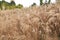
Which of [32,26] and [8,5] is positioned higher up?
[8,5]

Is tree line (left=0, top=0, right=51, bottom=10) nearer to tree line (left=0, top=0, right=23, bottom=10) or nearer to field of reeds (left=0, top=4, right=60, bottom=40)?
tree line (left=0, top=0, right=23, bottom=10)

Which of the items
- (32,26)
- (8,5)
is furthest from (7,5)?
(32,26)

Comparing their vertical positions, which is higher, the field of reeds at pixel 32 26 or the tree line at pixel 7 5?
the tree line at pixel 7 5

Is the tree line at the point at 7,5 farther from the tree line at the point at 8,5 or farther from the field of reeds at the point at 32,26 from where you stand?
the field of reeds at the point at 32,26

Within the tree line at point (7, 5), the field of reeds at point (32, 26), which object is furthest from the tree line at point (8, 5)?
the field of reeds at point (32, 26)

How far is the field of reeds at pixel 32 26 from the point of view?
3.45 meters

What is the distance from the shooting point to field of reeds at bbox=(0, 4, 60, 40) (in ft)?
11.3

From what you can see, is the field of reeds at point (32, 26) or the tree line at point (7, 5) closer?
the field of reeds at point (32, 26)

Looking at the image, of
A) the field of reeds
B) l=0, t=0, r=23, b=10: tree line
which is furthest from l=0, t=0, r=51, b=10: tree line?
the field of reeds

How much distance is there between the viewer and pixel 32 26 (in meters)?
3.57

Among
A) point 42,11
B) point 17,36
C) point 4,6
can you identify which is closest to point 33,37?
point 17,36

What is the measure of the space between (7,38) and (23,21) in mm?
438

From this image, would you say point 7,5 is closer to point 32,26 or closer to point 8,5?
point 8,5

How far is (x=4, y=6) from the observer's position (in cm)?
564
